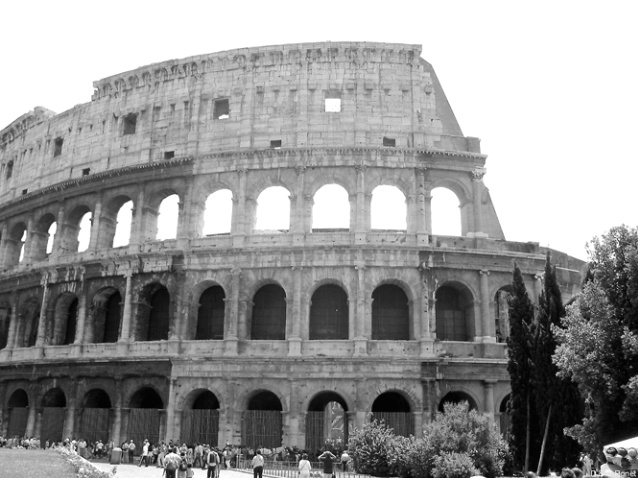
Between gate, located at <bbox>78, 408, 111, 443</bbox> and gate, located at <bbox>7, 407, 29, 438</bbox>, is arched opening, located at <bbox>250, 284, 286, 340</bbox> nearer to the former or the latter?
gate, located at <bbox>78, 408, 111, 443</bbox>

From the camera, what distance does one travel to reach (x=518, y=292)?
19.4m

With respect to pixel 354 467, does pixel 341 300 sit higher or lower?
higher

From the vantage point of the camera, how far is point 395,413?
77.8 feet

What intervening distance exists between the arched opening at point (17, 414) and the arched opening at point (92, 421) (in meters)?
3.87

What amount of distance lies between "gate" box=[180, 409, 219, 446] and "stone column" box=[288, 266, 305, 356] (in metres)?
4.16

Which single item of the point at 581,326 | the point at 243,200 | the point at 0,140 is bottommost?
the point at 581,326

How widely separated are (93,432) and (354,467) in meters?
13.0

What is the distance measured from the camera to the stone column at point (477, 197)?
26.3m

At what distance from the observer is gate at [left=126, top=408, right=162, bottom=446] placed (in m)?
25.1

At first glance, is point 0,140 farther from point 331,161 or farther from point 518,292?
point 518,292

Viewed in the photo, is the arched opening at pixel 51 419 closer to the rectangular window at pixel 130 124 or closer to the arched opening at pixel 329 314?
the arched opening at pixel 329 314

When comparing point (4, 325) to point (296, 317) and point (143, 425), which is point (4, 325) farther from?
point (296, 317)

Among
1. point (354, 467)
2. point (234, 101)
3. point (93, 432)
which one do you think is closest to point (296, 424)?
point (354, 467)

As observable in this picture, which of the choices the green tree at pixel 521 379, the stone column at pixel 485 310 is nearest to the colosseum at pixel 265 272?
the stone column at pixel 485 310
